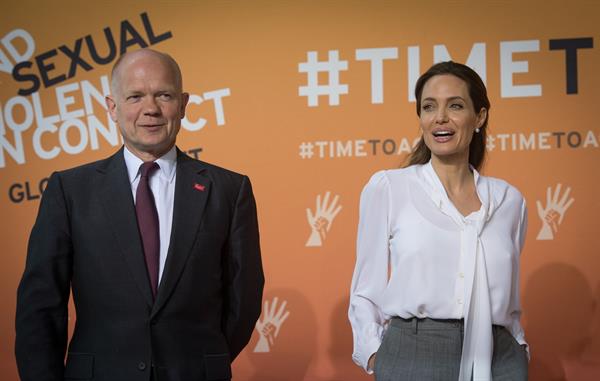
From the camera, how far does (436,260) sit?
225 centimetres

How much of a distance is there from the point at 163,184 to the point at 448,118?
0.93 m

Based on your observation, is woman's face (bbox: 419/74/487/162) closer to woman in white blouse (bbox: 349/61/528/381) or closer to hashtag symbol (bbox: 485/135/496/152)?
woman in white blouse (bbox: 349/61/528/381)

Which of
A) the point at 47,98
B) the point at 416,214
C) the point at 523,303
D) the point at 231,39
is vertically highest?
the point at 231,39

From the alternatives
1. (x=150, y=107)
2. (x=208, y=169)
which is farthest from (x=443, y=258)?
(x=150, y=107)

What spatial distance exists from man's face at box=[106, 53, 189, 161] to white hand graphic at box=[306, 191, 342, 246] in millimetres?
1765

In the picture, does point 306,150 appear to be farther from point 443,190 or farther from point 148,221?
point 148,221

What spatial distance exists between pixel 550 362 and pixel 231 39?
7.62ft

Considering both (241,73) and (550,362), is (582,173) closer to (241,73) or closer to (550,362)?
(550,362)

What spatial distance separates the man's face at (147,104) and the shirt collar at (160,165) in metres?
0.02

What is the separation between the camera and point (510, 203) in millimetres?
2439

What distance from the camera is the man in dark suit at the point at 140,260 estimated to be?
6.60ft

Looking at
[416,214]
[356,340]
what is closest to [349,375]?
[356,340]

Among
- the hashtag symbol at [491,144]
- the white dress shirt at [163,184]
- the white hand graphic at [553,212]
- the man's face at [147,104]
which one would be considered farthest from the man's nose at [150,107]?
the white hand graphic at [553,212]

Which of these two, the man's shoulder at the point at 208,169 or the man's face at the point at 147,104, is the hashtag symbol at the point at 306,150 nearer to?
the man's shoulder at the point at 208,169
